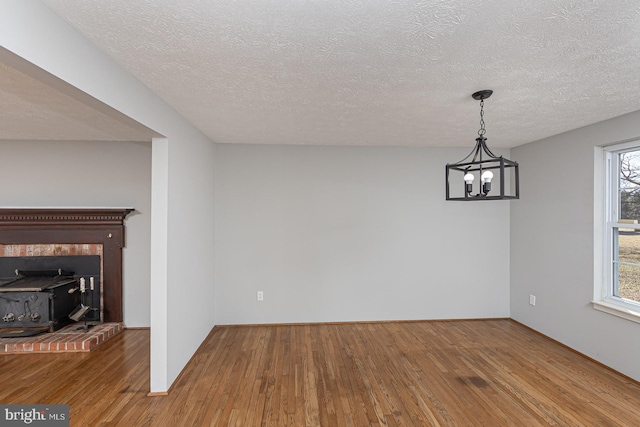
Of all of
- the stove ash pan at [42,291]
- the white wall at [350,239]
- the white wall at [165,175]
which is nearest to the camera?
the white wall at [165,175]

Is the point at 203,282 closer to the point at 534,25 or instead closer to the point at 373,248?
the point at 373,248

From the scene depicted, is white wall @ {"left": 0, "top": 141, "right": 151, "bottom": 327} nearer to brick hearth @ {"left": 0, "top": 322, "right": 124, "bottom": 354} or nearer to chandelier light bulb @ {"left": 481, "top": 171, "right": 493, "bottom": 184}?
brick hearth @ {"left": 0, "top": 322, "right": 124, "bottom": 354}

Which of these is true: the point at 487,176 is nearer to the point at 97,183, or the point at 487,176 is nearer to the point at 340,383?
the point at 340,383

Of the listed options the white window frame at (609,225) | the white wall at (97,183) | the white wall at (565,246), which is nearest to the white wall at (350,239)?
the white wall at (565,246)

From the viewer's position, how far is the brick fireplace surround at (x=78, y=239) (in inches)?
149

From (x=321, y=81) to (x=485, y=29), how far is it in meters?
1.02

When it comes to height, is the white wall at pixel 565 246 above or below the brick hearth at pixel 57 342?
above

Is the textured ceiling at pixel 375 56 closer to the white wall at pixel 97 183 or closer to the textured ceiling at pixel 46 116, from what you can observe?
the textured ceiling at pixel 46 116

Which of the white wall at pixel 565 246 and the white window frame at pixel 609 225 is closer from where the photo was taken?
the white wall at pixel 565 246

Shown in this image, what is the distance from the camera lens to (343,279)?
4254mm

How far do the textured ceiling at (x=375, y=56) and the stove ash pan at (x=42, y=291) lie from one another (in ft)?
8.97

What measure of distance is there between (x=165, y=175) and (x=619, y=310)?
4350 mm

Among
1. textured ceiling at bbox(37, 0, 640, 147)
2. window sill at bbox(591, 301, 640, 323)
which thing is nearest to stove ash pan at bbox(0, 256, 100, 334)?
textured ceiling at bbox(37, 0, 640, 147)

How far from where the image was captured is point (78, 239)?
12.8 feet
